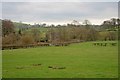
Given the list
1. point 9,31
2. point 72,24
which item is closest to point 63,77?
point 9,31

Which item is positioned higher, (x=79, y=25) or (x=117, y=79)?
(x=79, y=25)

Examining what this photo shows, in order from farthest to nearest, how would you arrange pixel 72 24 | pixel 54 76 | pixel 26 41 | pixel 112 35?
pixel 72 24, pixel 112 35, pixel 26 41, pixel 54 76

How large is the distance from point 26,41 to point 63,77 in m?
55.8

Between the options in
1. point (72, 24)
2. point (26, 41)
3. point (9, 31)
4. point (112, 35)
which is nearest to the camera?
point (26, 41)

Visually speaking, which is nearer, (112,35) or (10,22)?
(10,22)

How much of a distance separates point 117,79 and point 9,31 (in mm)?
64296

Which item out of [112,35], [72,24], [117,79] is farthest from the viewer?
[72,24]

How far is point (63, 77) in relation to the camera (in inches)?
653

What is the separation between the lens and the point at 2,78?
648 inches

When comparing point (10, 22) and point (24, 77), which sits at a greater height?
point (10, 22)

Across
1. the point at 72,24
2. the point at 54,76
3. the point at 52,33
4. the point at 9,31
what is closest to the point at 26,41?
the point at 9,31

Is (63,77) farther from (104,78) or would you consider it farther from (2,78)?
(2,78)

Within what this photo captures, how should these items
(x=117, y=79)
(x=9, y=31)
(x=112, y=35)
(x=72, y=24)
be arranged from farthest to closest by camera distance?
(x=72, y=24) < (x=112, y=35) < (x=9, y=31) < (x=117, y=79)

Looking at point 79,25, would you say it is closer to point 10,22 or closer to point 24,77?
point 10,22
